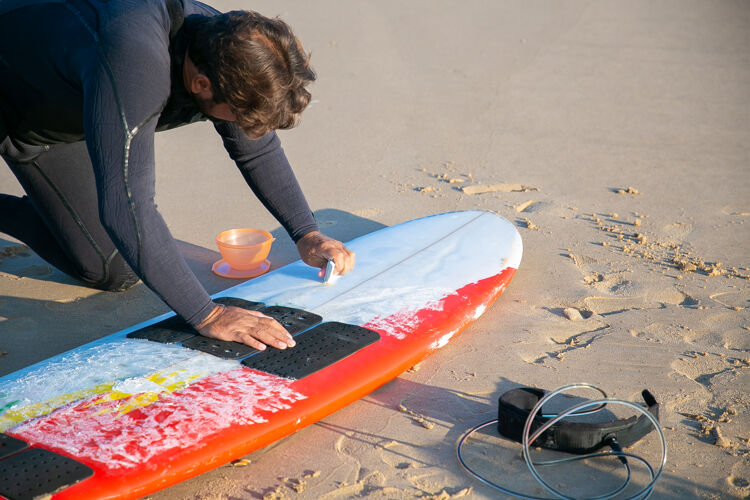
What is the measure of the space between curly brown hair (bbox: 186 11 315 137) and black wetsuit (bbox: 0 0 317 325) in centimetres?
13

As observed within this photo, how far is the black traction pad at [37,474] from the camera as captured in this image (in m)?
1.81

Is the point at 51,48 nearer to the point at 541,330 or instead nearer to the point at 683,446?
the point at 541,330

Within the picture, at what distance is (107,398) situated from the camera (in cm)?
218

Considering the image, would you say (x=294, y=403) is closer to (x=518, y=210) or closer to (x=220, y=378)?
(x=220, y=378)

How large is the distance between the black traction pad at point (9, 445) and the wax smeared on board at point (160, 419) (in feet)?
0.08

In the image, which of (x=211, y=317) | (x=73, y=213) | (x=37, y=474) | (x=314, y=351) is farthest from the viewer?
(x=73, y=213)

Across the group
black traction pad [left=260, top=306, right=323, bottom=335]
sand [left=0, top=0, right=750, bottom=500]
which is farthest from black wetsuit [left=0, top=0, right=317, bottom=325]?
sand [left=0, top=0, right=750, bottom=500]

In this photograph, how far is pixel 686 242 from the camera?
151 inches

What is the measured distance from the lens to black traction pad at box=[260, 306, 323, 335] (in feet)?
8.71

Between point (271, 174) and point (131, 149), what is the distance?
33.8 inches

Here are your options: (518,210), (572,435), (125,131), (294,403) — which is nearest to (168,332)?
(294,403)

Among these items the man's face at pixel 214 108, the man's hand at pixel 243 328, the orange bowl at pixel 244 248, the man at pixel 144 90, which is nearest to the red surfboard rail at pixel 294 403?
the man's hand at pixel 243 328

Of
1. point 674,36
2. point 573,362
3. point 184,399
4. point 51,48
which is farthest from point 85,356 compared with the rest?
point 674,36

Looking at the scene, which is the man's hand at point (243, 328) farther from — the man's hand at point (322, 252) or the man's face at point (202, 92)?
the man's face at point (202, 92)
